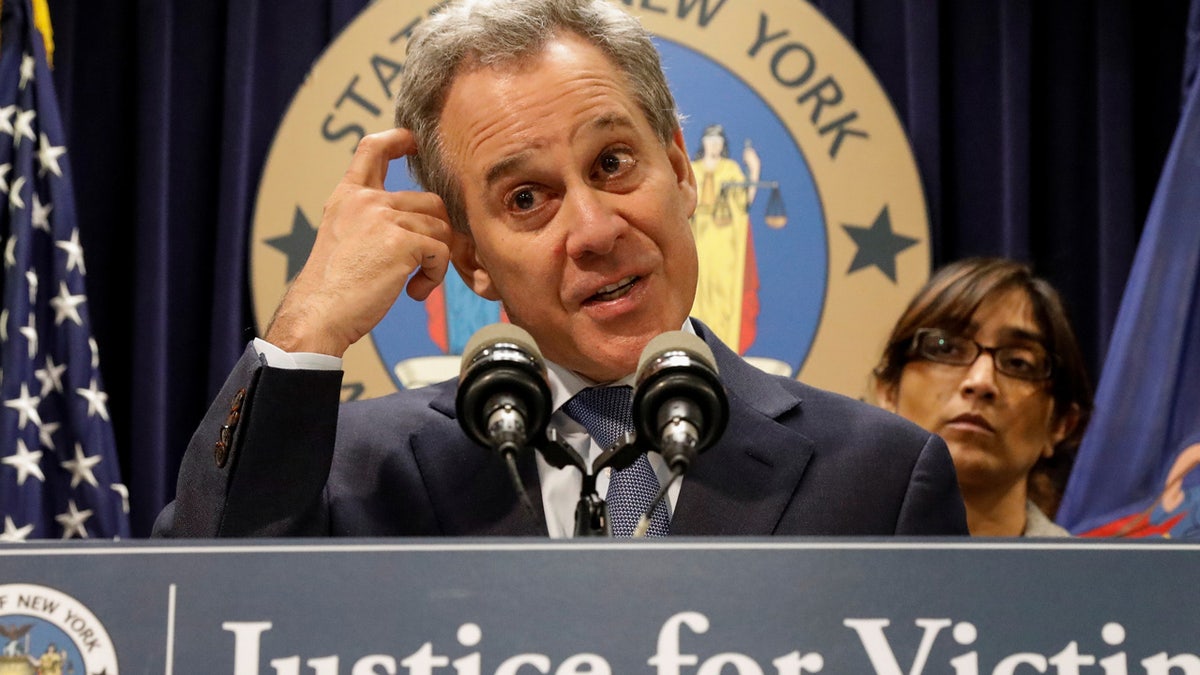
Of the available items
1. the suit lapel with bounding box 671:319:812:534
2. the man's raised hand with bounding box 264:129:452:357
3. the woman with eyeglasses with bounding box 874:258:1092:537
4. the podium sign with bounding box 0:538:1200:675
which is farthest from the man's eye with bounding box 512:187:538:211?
the woman with eyeglasses with bounding box 874:258:1092:537

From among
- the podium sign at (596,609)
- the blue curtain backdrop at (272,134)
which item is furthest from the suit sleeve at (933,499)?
the blue curtain backdrop at (272,134)

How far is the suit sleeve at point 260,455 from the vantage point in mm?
1456

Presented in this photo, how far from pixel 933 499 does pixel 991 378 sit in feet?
4.33

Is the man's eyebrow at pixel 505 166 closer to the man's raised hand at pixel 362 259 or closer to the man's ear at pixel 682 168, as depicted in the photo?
the man's raised hand at pixel 362 259

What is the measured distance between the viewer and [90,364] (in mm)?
3049

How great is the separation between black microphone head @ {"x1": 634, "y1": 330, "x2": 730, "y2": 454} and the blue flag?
87.1 inches

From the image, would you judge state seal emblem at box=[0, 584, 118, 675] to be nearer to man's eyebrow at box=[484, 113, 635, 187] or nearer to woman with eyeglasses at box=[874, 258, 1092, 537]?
man's eyebrow at box=[484, 113, 635, 187]

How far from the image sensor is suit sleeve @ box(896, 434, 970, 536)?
67.1 inches

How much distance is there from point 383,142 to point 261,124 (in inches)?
60.9

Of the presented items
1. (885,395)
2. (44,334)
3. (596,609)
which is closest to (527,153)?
(596,609)

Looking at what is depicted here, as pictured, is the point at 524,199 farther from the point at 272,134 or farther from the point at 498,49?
the point at 272,134

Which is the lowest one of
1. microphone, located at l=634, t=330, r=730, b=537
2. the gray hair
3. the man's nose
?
the man's nose

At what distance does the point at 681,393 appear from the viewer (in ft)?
3.62

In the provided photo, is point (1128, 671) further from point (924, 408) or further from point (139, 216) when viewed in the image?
point (139, 216)
